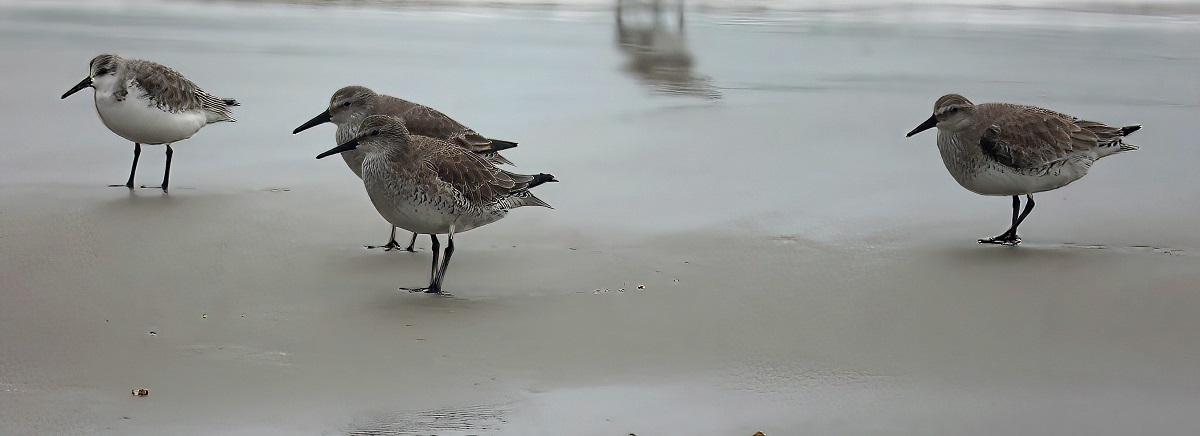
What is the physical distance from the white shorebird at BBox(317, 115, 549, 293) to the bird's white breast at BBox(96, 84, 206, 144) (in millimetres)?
2164

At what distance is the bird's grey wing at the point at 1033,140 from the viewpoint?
6.11 metres

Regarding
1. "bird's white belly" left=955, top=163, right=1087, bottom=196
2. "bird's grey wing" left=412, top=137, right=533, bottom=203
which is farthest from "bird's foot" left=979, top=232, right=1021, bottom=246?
"bird's grey wing" left=412, top=137, right=533, bottom=203

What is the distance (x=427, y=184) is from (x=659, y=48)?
32.1 feet

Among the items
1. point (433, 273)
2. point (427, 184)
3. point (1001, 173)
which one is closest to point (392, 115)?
point (427, 184)

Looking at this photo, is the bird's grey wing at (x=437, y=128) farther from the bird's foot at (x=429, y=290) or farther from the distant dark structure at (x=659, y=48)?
the distant dark structure at (x=659, y=48)

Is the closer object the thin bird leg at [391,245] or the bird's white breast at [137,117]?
the thin bird leg at [391,245]

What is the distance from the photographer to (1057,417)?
12.6 ft

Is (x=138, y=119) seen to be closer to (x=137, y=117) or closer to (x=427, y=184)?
(x=137, y=117)

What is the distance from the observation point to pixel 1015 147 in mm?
6113

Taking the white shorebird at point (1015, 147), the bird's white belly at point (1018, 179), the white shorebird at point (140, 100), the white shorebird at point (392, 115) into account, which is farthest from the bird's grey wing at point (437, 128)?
the bird's white belly at point (1018, 179)

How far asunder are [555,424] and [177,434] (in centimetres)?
110

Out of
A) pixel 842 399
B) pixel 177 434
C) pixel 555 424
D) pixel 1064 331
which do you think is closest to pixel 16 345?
pixel 177 434

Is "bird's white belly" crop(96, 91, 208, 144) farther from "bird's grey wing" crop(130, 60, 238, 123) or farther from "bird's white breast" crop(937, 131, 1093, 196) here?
"bird's white breast" crop(937, 131, 1093, 196)

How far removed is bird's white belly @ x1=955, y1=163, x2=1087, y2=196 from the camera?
20.2 feet
